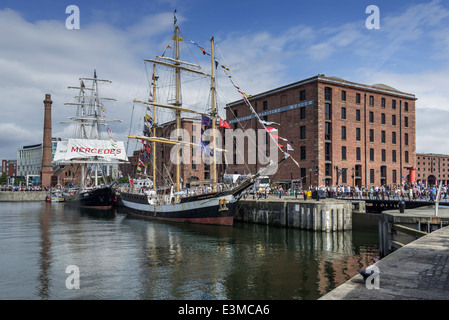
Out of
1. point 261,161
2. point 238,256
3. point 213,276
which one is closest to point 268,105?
point 261,161

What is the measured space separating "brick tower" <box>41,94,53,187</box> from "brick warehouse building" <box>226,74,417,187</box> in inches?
2312

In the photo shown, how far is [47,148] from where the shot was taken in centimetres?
9094

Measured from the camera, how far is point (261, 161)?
57125 mm

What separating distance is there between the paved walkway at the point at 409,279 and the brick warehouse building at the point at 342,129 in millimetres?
34220

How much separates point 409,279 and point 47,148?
317 ft

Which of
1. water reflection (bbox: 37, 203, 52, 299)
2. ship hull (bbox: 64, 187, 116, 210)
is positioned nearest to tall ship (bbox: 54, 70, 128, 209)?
ship hull (bbox: 64, 187, 116, 210)

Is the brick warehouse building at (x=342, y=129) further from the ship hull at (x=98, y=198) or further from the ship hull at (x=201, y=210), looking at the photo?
the ship hull at (x=98, y=198)

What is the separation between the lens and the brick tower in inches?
3538

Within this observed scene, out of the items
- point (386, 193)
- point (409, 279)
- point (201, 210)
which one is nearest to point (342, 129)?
point (386, 193)

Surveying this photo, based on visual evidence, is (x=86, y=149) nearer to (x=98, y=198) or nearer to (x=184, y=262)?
(x=98, y=198)

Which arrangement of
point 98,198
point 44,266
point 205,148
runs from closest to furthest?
point 44,266
point 205,148
point 98,198

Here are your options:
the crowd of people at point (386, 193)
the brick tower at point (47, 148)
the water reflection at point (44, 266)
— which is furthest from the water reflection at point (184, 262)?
the brick tower at point (47, 148)

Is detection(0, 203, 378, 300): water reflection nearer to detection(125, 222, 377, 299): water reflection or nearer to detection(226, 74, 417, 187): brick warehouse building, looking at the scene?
detection(125, 222, 377, 299): water reflection
